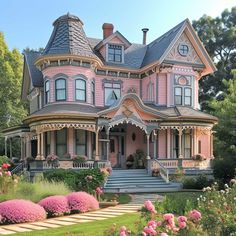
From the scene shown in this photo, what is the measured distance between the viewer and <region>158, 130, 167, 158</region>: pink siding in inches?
1097

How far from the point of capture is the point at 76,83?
86.0 feet

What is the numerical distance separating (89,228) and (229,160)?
43.7 feet

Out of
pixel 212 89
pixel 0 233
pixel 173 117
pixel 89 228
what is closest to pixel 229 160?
pixel 173 117

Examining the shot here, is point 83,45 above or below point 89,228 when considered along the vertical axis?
above

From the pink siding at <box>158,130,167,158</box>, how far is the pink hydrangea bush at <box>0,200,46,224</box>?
16.6 meters

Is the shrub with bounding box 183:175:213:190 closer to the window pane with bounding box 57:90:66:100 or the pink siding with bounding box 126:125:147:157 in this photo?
the pink siding with bounding box 126:125:147:157

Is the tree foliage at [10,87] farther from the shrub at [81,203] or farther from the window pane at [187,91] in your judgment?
the shrub at [81,203]

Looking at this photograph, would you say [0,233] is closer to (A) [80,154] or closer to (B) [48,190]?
(B) [48,190]

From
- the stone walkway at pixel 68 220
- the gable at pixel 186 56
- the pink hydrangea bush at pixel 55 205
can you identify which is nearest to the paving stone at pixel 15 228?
the stone walkway at pixel 68 220

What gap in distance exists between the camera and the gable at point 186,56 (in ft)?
93.5

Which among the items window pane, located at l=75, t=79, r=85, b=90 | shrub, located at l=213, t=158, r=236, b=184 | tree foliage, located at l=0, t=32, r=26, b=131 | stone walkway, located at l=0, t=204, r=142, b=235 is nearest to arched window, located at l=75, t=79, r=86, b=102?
window pane, located at l=75, t=79, r=85, b=90

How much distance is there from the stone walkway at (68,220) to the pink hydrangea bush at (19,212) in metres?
0.31

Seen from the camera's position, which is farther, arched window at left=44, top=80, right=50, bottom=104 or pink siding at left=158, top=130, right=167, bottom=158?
pink siding at left=158, top=130, right=167, bottom=158

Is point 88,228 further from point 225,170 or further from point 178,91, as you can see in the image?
point 178,91
